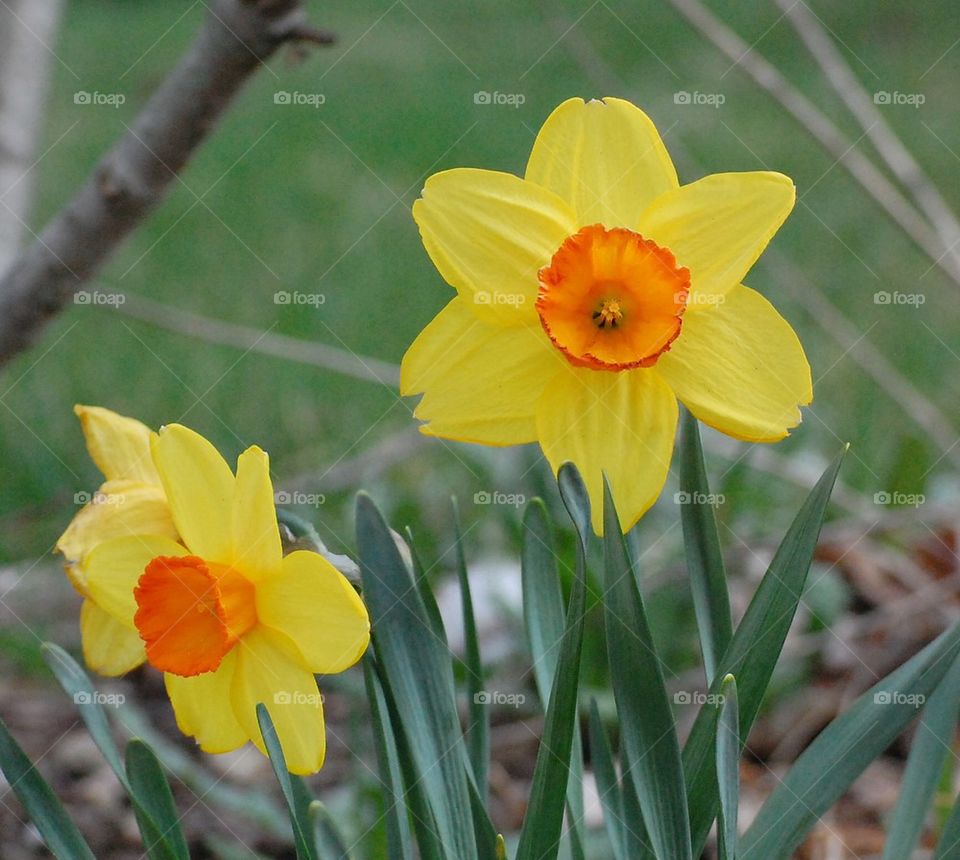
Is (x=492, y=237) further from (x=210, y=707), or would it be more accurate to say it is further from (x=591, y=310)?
(x=210, y=707)

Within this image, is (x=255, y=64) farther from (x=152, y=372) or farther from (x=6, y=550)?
(x=152, y=372)

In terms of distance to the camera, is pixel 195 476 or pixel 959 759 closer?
pixel 195 476

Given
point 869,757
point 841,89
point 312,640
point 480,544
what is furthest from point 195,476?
point 841,89

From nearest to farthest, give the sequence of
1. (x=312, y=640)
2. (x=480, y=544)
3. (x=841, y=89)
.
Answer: (x=312, y=640)
(x=841, y=89)
(x=480, y=544)
